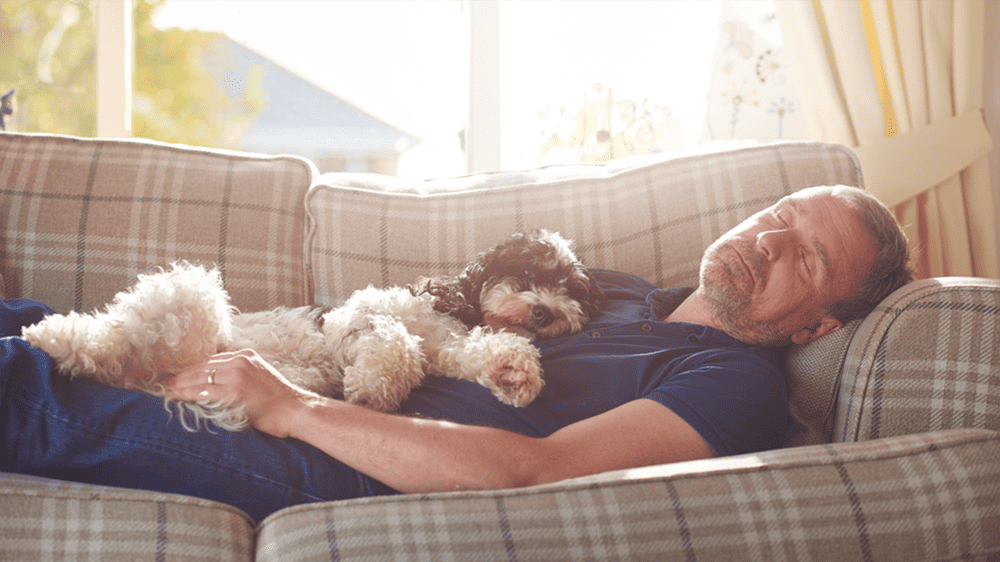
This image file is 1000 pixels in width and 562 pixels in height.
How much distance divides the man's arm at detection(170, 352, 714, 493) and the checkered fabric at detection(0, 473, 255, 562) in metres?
0.25

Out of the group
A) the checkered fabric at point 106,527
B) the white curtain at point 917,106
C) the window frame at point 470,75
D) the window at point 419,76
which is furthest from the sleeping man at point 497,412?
the window frame at point 470,75

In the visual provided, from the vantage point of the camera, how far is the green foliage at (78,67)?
359 cm

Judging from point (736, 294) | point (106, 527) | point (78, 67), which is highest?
point (78, 67)

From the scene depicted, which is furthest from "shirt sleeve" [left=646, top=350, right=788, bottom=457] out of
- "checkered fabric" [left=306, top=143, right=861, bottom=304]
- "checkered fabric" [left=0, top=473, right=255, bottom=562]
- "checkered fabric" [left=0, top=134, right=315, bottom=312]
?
"checkered fabric" [left=0, top=134, right=315, bottom=312]

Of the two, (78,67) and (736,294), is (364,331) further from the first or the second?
(78,67)

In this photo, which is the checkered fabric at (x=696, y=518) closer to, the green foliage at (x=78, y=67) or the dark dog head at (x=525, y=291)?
the dark dog head at (x=525, y=291)

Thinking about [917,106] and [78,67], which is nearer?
[917,106]

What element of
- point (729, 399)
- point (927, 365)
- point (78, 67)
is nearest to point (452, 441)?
point (729, 399)

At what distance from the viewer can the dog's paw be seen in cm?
151

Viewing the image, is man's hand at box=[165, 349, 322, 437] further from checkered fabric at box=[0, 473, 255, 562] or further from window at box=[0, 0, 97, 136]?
window at box=[0, 0, 97, 136]

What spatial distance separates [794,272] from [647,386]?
1.78 feet

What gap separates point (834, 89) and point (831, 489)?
240 centimetres

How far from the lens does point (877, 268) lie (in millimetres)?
1684

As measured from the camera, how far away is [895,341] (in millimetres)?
1527
